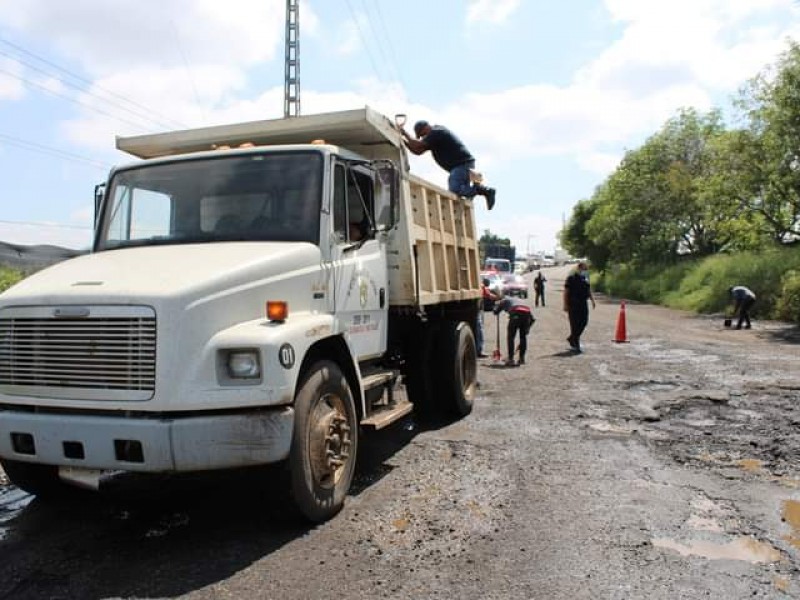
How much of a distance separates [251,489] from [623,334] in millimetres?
12154

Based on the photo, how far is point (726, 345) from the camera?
1461 centimetres

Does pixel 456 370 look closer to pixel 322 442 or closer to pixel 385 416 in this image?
pixel 385 416

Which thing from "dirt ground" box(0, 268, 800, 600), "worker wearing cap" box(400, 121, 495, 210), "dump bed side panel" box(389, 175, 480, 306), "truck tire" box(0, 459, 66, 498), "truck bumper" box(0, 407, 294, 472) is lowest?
"dirt ground" box(0, 268, 800, 600)

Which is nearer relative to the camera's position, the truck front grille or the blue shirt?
the truck front grille

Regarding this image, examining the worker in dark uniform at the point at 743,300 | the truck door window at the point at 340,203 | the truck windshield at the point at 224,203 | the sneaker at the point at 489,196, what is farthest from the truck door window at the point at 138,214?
the worker in dark uniform at the point at 743,300

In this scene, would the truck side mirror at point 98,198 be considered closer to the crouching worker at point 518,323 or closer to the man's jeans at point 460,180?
the man's jeans at point 460,180

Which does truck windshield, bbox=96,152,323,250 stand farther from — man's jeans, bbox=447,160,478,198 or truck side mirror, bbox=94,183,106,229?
man's jeans, bbox=447,160,478,198

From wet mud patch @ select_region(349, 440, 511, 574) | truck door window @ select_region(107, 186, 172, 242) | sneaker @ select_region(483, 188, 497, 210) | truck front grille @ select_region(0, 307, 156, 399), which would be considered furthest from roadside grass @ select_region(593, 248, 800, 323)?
truck front grille @ select_region(0, 307, 156, 399)

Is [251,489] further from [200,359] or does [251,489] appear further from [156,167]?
[156,167]

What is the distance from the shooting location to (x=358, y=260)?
214 inches

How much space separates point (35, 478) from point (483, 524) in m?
3.11

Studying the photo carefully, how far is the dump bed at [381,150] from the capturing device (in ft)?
19.1

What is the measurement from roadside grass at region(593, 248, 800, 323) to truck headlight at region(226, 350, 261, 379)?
68.0ft

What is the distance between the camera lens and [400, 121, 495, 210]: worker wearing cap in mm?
7934
